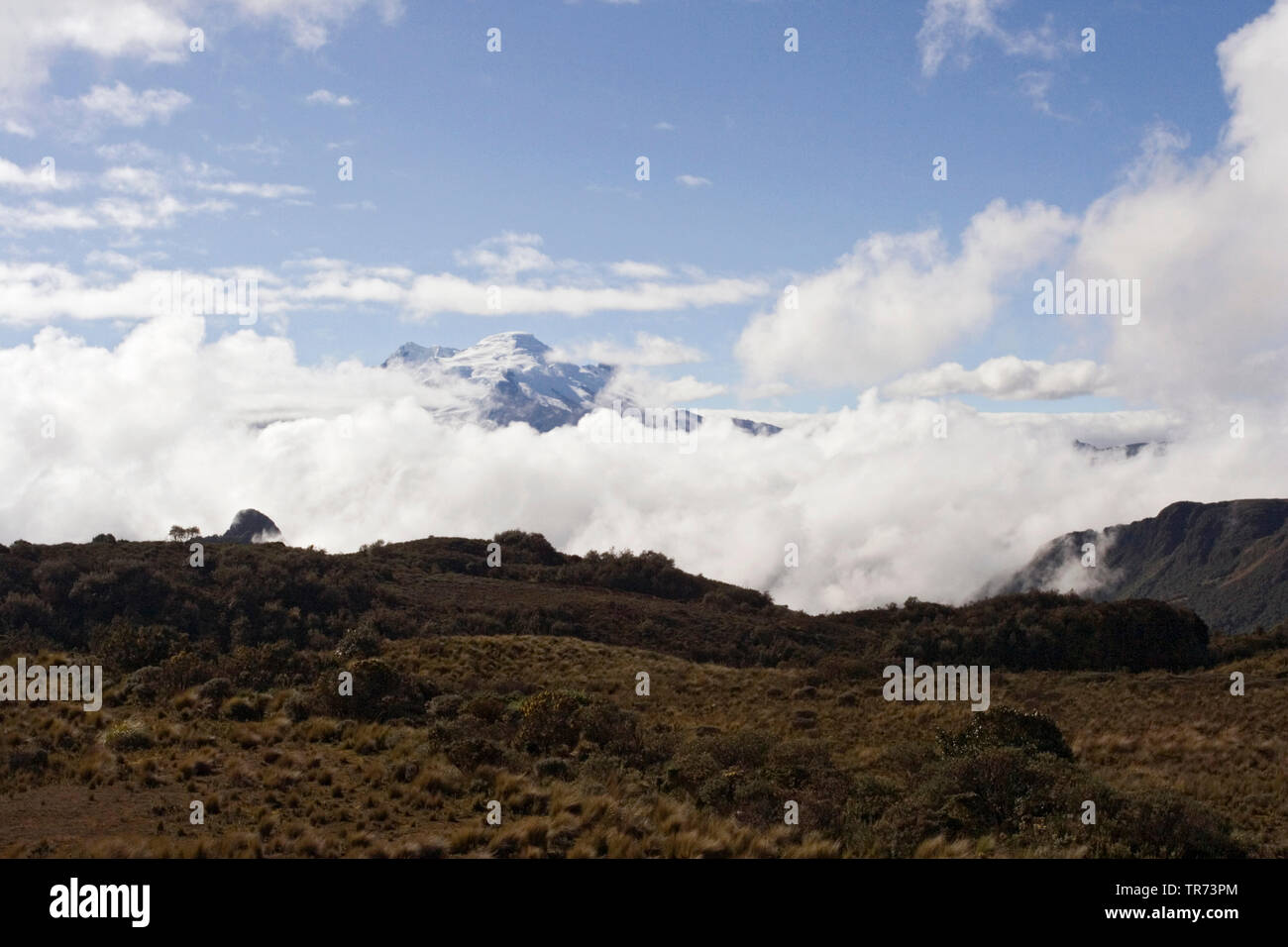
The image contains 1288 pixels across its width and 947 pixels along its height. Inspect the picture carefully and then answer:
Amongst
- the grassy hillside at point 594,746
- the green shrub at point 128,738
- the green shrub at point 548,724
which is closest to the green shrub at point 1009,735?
the grassy hillside at point 594,746

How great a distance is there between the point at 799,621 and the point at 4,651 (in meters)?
38.1

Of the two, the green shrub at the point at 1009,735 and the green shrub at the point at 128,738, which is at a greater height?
the green shrub at the point at 128,738

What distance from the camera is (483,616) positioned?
140 feet

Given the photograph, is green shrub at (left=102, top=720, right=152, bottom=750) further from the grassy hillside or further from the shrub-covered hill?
the shrub-covered hill

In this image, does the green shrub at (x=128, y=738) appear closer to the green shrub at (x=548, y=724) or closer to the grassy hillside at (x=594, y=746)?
the grassy hillside at (x=594, y=746)

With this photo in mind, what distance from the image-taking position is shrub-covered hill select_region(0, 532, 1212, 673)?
36500 mm

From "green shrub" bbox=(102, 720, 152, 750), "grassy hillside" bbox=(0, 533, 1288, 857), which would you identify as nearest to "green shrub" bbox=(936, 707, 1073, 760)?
"grassy hillside" bbox=(0, 533, 1288, 857)

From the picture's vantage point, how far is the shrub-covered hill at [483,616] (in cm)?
3650

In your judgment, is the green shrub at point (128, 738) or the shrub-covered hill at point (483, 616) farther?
the shrub-covered hill at point (483, 616)

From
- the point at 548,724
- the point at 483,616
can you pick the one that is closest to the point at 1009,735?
the point at 548,724

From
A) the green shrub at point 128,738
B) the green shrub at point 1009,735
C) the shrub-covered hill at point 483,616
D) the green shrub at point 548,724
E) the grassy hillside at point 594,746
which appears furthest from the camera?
the shrub-covered hill at point 483,616

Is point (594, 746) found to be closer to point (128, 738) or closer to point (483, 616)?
point (128, 738)
